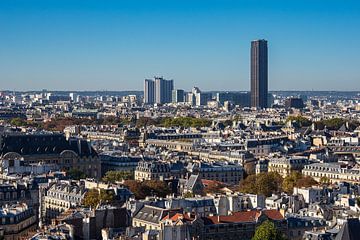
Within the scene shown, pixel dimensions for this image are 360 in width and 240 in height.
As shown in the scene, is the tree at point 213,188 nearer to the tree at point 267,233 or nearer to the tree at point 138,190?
the tree at point 138,190

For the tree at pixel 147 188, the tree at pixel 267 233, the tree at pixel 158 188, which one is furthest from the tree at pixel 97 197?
the tree at pixel 267 233

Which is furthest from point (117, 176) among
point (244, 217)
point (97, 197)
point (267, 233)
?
point (267, 233)

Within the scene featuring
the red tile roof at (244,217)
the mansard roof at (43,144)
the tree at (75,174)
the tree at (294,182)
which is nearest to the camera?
the red tile roof at (244,217)

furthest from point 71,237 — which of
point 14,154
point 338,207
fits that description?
point 14,154

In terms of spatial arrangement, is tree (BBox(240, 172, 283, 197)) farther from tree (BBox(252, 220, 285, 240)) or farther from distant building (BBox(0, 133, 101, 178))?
tree (BBox(252, 220, 285, 240))

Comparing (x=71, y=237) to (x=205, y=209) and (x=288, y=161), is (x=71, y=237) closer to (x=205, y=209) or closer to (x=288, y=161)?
(x=205, y=209)

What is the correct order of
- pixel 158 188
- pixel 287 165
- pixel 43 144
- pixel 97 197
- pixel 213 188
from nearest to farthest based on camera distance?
pixel 97 197, pixel 158 188, pixel 213 188, pixel 43 144, pixel 287 165

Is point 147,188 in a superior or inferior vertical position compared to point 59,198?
superior

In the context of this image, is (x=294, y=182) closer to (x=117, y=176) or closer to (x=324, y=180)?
(x=324, y=180)

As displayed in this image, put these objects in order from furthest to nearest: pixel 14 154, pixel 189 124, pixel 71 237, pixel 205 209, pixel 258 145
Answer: pixel 189 124 < pixel 258 145 < pixel 14 154 < pixel 205 209 < pixel 71 237
